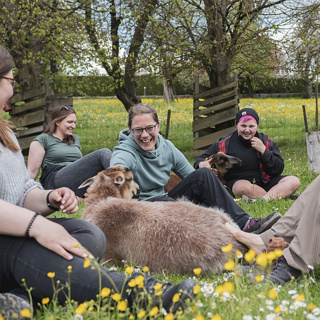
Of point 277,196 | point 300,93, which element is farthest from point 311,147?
point 300,93

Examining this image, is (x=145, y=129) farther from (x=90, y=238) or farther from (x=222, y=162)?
(x=222, y=162)

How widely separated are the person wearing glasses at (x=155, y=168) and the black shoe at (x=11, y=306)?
2.48 m

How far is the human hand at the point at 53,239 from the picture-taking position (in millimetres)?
3053

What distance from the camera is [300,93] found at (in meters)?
44.4

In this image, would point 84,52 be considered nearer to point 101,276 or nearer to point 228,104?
point 228,104

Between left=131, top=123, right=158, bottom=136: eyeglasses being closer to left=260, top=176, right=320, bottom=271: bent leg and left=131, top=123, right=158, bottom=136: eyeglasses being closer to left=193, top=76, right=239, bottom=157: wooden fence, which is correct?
left=260, top=176, right=320, bottom=271: bent leg

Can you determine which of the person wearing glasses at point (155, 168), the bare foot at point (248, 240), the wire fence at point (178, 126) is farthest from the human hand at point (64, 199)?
the wire fence at point (178, 126)

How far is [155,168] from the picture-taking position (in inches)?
223

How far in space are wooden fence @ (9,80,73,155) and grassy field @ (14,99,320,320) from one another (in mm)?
1684

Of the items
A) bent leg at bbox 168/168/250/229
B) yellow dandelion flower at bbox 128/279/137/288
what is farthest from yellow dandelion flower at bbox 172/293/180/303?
bent leg at bbox 168/168/250/229

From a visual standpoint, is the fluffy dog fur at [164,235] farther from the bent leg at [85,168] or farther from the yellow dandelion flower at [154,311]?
the bent leg at [85,168]

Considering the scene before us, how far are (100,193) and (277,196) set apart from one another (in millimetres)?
3566

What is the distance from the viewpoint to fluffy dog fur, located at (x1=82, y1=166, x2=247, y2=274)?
4.14m

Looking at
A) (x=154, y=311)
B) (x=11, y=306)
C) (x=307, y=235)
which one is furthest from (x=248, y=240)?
(x=11, y=306)
